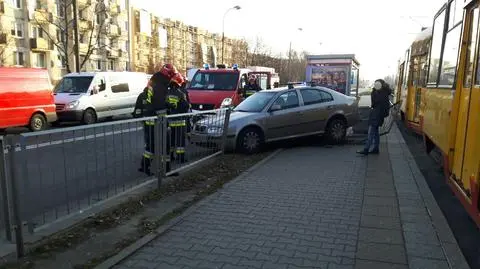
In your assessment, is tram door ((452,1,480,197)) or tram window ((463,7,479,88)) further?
tram window ((463,7,479,88))

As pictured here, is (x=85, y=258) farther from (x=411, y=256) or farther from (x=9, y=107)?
(x=9, y=107)

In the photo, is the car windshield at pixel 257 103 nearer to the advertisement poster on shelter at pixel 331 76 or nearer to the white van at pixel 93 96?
the white van at pixel 93 96

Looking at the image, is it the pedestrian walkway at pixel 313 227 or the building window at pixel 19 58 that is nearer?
the pedestrian walkway at pixel 313 227

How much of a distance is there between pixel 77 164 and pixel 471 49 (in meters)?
4.92

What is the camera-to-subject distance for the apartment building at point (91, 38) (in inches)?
1641

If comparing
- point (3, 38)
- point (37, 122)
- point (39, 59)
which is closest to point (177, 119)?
point (37, 122)

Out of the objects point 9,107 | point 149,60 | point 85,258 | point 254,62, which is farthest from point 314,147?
point 149,60

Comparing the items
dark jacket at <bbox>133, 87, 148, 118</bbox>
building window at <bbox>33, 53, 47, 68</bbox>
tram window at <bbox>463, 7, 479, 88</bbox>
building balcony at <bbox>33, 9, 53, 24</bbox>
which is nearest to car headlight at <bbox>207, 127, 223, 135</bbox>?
dark jacket at <bbox>133, 87, 148, 118</bbox>

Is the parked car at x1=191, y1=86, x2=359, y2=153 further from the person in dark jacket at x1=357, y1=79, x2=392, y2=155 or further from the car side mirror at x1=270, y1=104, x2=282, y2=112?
the person in dark jacket at x1=357, y1=79, x2=392, y2=155

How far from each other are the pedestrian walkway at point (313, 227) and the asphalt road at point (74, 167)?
1058 millimetres

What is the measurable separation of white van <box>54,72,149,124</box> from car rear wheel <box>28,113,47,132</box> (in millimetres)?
1310

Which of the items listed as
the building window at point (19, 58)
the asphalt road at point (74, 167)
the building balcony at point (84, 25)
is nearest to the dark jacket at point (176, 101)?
the asphalt road at point (74, 167)

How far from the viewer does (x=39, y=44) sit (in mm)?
44719

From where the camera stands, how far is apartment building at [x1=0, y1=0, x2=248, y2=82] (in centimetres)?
4169
